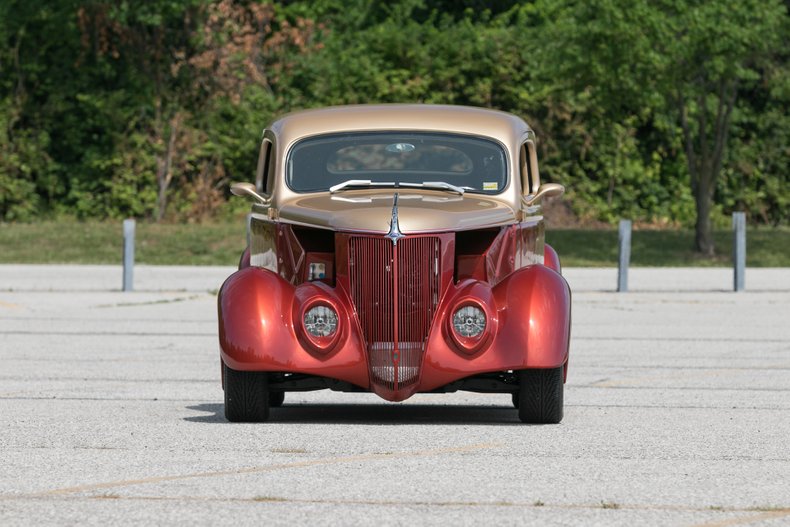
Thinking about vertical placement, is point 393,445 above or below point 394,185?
below

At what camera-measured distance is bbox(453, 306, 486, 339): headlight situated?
10258mm

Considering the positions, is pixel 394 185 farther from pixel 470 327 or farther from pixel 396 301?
pixel 470 327

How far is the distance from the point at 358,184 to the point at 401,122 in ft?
2.67

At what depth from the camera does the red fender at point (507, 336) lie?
10234 mm

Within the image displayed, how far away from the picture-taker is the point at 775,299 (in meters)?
23.6

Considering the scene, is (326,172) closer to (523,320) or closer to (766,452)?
(523,320)

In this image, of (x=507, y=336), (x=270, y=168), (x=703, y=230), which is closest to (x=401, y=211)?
(x=507, y=336)

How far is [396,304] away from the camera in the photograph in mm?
10250

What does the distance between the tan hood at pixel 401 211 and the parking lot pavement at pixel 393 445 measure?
3.95 ft

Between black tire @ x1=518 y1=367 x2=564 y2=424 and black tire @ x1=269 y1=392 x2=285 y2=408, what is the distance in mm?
1934

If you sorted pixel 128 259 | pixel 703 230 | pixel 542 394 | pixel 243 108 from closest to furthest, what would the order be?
pixel 542 394
pixel 128 259
pixel 703 230
pixel 243 108

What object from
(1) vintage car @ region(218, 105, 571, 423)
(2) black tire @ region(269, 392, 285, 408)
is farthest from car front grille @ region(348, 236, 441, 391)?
(2) black tire @ region(269, 392, 285, 408)

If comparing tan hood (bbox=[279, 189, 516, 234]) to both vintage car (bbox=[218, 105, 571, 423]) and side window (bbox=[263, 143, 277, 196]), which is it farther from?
side window (bbox=[263, 143, 277, 196])

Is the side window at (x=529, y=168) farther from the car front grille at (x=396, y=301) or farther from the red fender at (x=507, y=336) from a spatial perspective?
the car front grille at (x=396, y=301)
